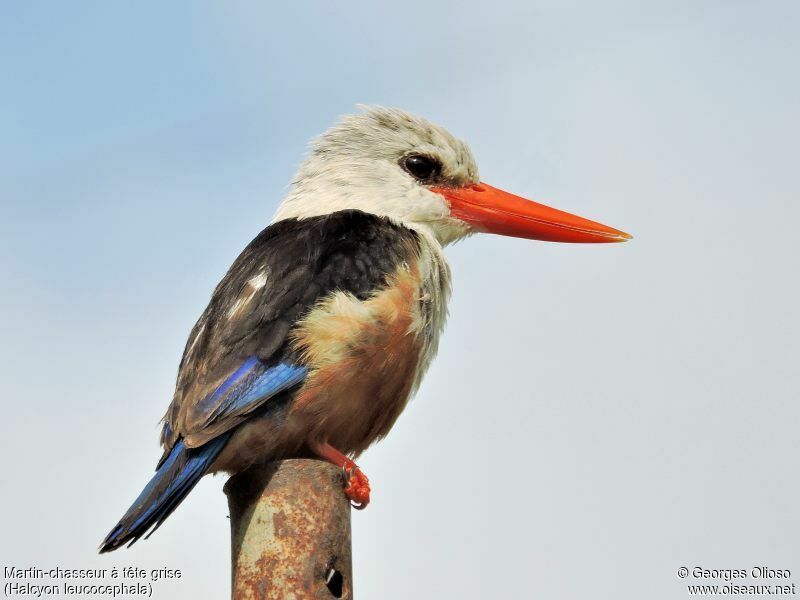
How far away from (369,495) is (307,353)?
57 centimetres

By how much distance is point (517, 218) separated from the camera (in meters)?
5.39

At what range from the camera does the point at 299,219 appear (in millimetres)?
4918

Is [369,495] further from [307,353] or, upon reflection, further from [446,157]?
[446,157]

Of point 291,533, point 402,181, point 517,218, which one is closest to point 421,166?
point 402,181

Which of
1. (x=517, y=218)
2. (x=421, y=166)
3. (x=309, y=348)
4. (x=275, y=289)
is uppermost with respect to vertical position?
(x=421, y=166)

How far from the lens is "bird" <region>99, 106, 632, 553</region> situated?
12.3 ft

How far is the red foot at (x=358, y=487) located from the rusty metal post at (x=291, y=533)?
0.19m

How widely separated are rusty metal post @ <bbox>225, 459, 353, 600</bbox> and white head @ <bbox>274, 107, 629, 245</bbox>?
1816mm

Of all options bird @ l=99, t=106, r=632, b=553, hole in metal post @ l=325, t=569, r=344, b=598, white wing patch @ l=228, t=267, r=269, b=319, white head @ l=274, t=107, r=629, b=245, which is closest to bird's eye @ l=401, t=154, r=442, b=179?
white head @ l=274, t=107, r=629, b=245

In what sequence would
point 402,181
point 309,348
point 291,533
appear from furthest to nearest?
point 402,181, point 309,348, point 291,533

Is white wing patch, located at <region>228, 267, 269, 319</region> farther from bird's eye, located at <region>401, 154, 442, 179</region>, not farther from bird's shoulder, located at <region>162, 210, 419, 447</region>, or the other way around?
bird's eye, located at <region>401, 154, 442, 179</region>

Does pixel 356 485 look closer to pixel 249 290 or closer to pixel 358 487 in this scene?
pixel 358 487

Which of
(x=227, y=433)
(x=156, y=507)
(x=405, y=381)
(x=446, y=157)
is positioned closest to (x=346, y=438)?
(x=405, y=381)

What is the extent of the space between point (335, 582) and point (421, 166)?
2446mm
